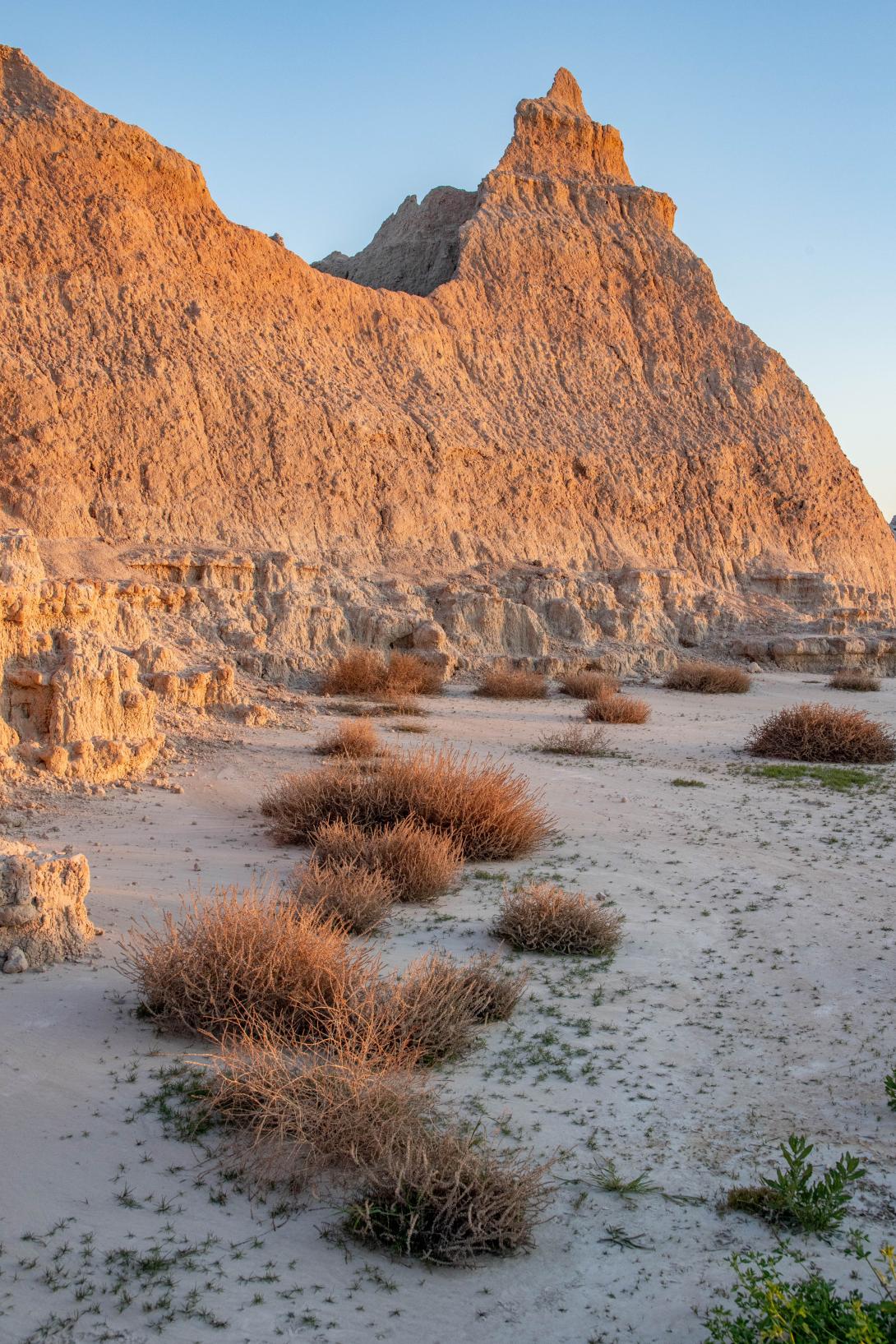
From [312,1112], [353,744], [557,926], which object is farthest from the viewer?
[353,744]

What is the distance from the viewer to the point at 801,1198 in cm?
288

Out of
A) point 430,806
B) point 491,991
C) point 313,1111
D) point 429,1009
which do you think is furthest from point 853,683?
point 313,1111

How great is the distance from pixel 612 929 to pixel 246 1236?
2886 millimetres

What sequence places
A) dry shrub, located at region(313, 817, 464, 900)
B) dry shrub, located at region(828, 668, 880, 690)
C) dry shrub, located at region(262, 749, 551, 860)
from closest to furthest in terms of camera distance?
dry shrub, located at region(313, 817, 464, 900), dry shrub, located at region(262, 749, 551, 860), dry shrub, located at region(828, 668, 880, 690)

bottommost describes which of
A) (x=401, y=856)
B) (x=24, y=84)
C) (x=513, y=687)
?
(x=401, y=856)

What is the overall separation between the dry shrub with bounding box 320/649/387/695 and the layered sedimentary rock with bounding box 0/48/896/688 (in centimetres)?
131

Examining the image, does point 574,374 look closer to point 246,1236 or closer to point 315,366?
point 315,366

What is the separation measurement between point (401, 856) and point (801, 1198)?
3.49m

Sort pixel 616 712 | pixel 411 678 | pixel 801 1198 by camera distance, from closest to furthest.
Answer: pixel 801 1198
pixel 616 712
pixel 411 678

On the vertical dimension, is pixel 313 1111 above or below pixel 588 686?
below

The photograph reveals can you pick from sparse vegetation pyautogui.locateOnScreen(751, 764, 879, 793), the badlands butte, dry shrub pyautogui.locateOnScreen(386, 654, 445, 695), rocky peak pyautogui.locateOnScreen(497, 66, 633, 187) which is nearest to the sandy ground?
sparse vegetation pyautogui.locateOnScreen(751, 764, 879, 793)

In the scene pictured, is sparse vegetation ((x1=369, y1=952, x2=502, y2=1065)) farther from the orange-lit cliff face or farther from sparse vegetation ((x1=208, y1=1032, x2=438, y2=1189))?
the orange-lit cliff face

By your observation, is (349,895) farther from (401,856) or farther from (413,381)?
(413,381)

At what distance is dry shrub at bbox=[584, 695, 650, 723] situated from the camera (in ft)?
47.7
